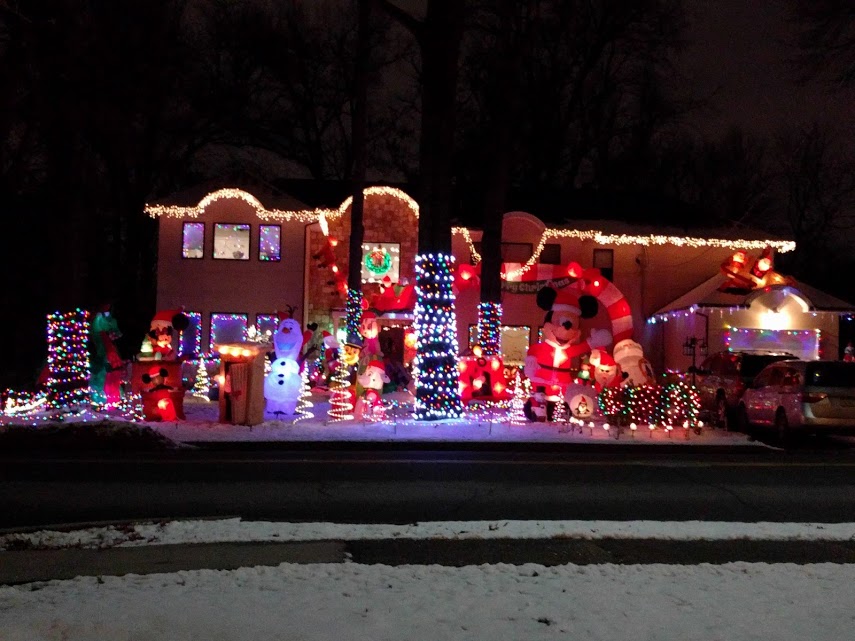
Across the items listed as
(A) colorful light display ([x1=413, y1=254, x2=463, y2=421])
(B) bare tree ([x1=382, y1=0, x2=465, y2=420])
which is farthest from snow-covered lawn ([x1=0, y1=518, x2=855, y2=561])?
(B) bare tree ([x1=382, y1=0, x2=465, y2=420])

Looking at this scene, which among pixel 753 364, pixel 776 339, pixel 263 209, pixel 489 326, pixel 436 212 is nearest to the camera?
pixel 436 212

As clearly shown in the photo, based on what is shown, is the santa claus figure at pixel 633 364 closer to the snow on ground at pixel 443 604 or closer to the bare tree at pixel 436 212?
the bare tree at pixel 436 212

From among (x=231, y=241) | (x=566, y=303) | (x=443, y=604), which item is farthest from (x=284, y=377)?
(x=231, y=241)

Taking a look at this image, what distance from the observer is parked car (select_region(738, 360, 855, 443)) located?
734 inches

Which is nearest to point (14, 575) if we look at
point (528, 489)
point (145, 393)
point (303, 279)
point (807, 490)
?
point (528, 489)

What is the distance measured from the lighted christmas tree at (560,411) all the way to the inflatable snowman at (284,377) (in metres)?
5.44

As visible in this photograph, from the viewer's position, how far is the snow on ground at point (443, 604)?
19.8ft

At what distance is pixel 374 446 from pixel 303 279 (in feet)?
55.5

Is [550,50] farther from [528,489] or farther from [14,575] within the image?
[14,575]

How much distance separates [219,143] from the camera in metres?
43.2

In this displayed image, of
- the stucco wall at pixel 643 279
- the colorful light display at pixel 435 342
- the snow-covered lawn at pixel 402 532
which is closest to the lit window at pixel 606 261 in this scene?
the stucco wall at pixel 643 279

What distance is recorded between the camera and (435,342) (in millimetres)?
20641

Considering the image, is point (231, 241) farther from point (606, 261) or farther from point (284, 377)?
point (284, 377)

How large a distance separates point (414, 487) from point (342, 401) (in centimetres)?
951
